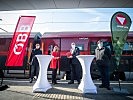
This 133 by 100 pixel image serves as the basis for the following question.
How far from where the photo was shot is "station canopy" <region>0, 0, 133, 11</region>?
→ 5778 mm

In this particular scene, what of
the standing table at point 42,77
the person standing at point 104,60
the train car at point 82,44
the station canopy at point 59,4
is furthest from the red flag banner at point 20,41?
the train car at point 82,44

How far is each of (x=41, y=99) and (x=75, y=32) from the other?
231 inches

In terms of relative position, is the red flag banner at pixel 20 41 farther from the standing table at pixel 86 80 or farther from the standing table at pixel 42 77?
the standing table at pixel 86 80

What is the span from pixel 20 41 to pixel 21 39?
78mm

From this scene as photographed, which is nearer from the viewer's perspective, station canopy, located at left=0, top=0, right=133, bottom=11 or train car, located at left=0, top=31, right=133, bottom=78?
station canopy, located at left=0, top=0, right=133, bottom=11

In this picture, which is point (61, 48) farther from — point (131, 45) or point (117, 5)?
point (117, 5)

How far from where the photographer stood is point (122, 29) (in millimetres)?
7047

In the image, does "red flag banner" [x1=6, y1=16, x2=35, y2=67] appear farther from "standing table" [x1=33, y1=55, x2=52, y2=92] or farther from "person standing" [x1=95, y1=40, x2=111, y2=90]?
"person standing" [x1=95, y1=40, x2=111, y2=90]

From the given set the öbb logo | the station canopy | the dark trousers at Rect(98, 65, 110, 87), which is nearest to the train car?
the dark trousers at Rect(98, 65, 110, 87)

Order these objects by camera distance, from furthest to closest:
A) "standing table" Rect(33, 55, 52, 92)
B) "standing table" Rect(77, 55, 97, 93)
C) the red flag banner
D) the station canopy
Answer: the red flag banner → "standing table" Rect(33, 55, 52, 92) → "standing table" Rect(77, 55, 97, 93) → the station canopy

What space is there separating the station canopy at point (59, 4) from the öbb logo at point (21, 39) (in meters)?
0.73

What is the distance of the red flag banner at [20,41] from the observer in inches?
270

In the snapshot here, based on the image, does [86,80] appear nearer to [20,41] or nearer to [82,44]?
[20,41]

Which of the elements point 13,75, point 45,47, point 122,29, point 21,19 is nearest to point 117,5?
point 122,29
